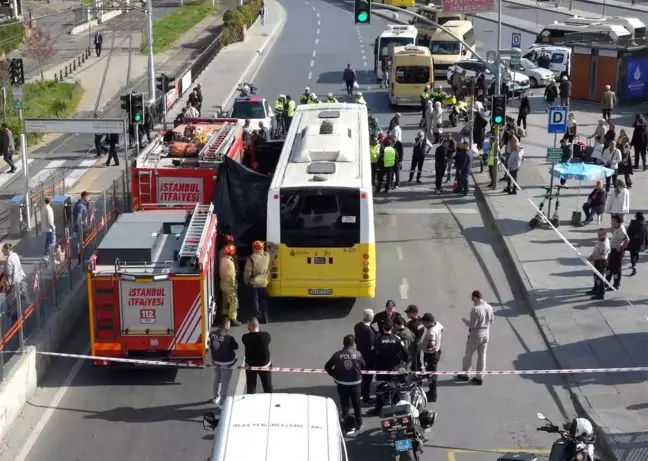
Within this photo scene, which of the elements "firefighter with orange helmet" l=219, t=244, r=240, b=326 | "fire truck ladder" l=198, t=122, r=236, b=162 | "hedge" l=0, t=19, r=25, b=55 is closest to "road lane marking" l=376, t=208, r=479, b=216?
"fire truck ladder" l=198, t=122, r=236, b=162

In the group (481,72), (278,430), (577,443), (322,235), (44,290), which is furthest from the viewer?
(481,72)

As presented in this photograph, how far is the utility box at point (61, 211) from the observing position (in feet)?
77.8

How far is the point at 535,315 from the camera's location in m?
18.2

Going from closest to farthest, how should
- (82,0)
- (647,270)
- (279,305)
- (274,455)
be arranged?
(274,455) < (279,305) < (647,270) < (82,0)

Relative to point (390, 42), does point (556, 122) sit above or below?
above

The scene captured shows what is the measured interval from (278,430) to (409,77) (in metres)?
31.4

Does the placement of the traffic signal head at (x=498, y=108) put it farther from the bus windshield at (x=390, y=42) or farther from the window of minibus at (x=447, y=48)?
the window of minibus at (x=447, y=48)

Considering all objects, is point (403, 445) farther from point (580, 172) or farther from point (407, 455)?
point (580, 172)

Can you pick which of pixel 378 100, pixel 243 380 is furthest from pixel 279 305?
pixel 378 100

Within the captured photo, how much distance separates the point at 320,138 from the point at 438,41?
2869 centimetres

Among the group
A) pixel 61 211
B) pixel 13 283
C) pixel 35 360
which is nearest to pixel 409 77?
pixel 61 211

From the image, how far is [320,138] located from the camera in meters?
20.7

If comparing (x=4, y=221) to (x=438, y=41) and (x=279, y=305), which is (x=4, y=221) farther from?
(x=438, y=41)

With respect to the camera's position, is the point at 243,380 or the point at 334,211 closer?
the point at 243,380
